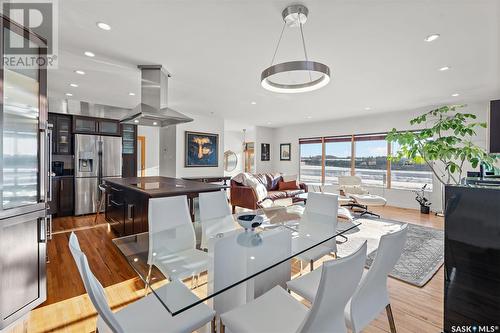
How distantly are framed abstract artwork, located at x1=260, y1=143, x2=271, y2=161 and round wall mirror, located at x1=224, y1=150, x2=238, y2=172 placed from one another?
194cm

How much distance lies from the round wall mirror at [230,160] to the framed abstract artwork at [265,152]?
6.35 feet

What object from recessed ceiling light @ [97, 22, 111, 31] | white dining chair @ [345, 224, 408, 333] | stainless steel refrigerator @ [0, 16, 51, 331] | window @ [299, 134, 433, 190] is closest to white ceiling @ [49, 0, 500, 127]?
recessed ceiling light @ [97, 22, 111, 31]

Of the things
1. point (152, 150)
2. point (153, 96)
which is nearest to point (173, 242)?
point (153, 96)

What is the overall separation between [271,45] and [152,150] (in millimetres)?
5430

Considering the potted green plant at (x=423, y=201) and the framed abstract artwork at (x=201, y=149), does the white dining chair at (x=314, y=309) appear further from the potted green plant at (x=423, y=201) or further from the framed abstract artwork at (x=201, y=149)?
the potted green plant at (x=423, y=201)

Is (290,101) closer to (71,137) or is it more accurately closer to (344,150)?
(344,150)

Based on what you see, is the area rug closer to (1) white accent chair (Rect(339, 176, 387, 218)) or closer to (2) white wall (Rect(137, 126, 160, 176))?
(1) white accent chair (Rect(339, 176, 387, 218))

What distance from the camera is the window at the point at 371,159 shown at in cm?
658

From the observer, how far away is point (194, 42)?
2.63 meters

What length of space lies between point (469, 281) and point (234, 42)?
9.33 ft

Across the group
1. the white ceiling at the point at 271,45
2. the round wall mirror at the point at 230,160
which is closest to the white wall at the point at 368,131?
the white ceiling at the point at 271,45

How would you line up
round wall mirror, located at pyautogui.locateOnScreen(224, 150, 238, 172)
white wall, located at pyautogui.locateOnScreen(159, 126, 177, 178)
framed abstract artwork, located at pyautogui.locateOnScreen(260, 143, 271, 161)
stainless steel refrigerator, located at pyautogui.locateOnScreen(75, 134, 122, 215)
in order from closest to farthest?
stainless steel refrigerator, located at pyautogui.locateOnScreen(75, 134, 122, 215)
white wall, located at pyautogui.locateOnScreen(159, 126, 177, 178)
framed abstract artwork, located at pyautogui.locateOnScreen(260, 143, 271, 161)
round wall mirror, located at pyautogui.locateOnScreen(224, 150, 238, 172)

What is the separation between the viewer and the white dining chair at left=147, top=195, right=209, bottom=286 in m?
1.61

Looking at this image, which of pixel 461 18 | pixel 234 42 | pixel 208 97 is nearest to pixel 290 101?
pixel 208 97
